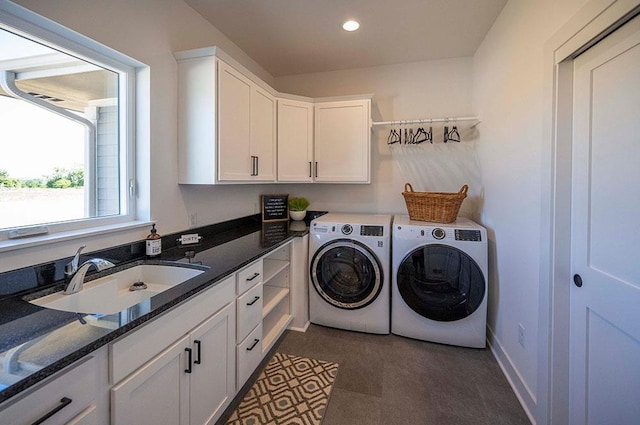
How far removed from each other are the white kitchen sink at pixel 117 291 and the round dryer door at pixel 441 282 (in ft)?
5.29

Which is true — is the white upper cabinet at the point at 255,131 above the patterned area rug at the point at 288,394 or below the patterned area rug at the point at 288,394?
above

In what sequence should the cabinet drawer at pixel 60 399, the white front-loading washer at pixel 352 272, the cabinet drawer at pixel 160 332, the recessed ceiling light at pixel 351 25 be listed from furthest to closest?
the white front-loading washer at pixel 352 272 < the recessed ceiling light at pixel 351 25 < the cabinet drawer at pixel 160 332 < the cabinet drawer at pixel 60 399

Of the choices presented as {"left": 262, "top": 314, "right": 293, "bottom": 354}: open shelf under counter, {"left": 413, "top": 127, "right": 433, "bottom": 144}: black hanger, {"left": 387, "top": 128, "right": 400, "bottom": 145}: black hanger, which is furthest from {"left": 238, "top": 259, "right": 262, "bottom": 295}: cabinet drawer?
{"left": 413, "top": 127, "right": 433, "bottom": 144}: black hanger

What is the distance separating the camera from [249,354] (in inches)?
68.2

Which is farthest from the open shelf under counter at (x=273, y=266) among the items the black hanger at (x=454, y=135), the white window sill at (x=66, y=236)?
the black hanger at (x=454, y=135)

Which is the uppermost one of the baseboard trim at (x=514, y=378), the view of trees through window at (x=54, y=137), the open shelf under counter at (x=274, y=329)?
the view of trees through window at (x=54, y=137)

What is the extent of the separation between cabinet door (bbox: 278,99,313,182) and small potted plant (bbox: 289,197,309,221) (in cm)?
38

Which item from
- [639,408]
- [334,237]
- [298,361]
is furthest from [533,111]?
[298,361]

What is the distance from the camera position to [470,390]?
1.80 metres

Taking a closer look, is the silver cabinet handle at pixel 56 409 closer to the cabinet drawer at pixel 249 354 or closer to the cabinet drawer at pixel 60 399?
the cabinet drawer at pixel 60 399

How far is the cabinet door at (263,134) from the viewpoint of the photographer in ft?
7.74

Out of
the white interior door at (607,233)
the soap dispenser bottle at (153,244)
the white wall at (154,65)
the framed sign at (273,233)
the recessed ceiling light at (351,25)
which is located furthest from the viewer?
the recessed ceiling light at (351,25)

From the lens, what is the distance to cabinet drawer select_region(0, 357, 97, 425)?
655 mm

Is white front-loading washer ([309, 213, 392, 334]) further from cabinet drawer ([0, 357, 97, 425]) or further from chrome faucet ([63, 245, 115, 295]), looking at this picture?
cabinet drawer ([0, 357, 97, 425])
